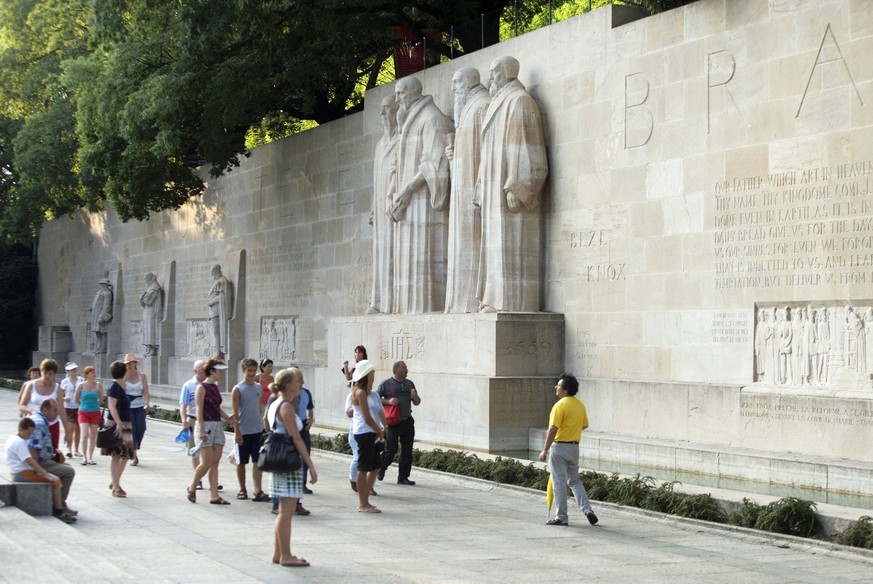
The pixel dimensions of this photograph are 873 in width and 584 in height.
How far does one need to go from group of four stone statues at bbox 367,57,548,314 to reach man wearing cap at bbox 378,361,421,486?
15.7 feet

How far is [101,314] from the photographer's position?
40781mm

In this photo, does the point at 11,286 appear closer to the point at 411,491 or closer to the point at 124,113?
the point at 124,113

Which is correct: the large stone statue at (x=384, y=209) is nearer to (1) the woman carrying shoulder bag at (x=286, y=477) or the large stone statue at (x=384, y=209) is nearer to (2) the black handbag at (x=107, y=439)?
(2) the black handbag at (x=107, y=439)

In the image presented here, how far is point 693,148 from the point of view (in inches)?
672

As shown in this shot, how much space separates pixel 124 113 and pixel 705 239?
1470 centimetres

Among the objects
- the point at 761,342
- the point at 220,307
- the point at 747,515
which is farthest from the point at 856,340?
the point at 220,307

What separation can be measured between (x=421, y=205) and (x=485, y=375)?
4095mm

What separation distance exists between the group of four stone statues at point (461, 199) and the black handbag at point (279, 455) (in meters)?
9.80

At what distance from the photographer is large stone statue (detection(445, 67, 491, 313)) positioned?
20453mm

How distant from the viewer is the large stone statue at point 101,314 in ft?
134

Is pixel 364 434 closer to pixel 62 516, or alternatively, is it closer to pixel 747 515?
pixel 62 516

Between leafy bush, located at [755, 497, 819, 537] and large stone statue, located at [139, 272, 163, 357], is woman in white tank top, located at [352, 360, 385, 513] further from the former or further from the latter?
large stone statue, located at [139, 272, 163, 357]

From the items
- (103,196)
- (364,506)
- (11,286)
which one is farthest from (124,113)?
(11,286)

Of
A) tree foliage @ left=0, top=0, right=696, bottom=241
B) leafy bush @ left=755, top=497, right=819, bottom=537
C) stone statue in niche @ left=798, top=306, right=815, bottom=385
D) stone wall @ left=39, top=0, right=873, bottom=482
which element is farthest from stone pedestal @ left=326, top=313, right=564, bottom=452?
leafy bush @ left=755, top=497, right=819, bottom=537
